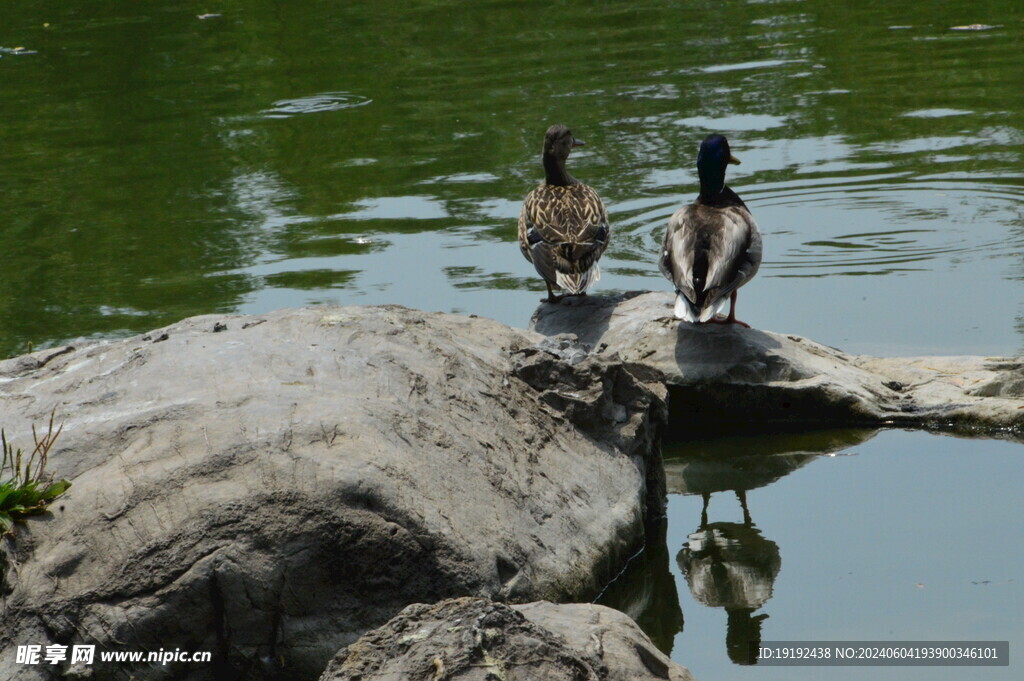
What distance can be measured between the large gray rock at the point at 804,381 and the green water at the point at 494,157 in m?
0.92

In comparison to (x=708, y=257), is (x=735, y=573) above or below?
below

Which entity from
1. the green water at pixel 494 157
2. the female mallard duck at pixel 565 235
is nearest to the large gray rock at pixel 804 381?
the female mallard duck at pixel 565 235

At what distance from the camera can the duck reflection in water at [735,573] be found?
4.65 m

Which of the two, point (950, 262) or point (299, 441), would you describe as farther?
point (950, 262)

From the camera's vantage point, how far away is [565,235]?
775 centimetres

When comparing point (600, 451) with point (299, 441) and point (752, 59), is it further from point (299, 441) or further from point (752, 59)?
point (752, 59)

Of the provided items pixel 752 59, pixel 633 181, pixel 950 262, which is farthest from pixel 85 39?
pixel 950 262

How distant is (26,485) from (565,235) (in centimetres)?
406

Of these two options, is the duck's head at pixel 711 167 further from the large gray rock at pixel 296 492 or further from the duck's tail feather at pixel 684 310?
the large gray rock at pixel 296 492

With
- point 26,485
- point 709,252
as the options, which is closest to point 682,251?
point 709,252

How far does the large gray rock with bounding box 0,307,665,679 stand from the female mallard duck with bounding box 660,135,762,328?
4.17 feet

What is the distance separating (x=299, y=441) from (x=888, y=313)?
16.2 feet

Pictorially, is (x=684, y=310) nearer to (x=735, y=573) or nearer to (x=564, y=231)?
(x=564, y=231)

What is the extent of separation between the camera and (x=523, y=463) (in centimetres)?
494
